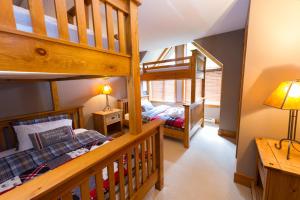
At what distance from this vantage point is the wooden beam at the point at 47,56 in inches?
23.4

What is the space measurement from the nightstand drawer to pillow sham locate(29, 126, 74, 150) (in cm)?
106

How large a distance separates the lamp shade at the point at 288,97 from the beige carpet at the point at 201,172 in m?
1.20

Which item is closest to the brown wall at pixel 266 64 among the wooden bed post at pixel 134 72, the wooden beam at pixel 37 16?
the wooden bed post at pixel 134 72

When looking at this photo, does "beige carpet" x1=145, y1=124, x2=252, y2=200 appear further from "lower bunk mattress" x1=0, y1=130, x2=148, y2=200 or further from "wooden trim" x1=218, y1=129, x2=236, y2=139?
"lower bunk mattress" x1=0, y1=130, x2=148, y2=200

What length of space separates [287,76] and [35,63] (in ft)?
7.07

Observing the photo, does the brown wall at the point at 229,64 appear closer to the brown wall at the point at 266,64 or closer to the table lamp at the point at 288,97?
the brown wall at the point at 266,64

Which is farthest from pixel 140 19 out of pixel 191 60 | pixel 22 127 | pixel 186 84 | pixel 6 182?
pixel 186 84

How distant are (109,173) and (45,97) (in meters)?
2.19

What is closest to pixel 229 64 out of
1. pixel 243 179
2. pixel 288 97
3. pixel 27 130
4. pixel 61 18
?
pixel 288 97

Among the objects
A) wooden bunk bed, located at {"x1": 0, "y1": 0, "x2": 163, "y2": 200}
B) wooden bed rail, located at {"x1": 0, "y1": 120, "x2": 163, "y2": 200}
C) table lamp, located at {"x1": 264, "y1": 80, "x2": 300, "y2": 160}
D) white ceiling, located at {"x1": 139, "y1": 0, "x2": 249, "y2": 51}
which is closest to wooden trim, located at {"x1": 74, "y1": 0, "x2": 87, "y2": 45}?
wooden bunk bed, located at {"x1": 0, "y1": 0, "x2": 163, "y2": 200}

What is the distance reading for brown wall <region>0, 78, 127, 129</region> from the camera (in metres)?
2.11

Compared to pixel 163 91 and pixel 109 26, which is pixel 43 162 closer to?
pixel 109 26

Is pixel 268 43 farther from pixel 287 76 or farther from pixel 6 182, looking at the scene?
pixel 6 182

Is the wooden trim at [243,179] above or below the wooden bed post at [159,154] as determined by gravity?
below
